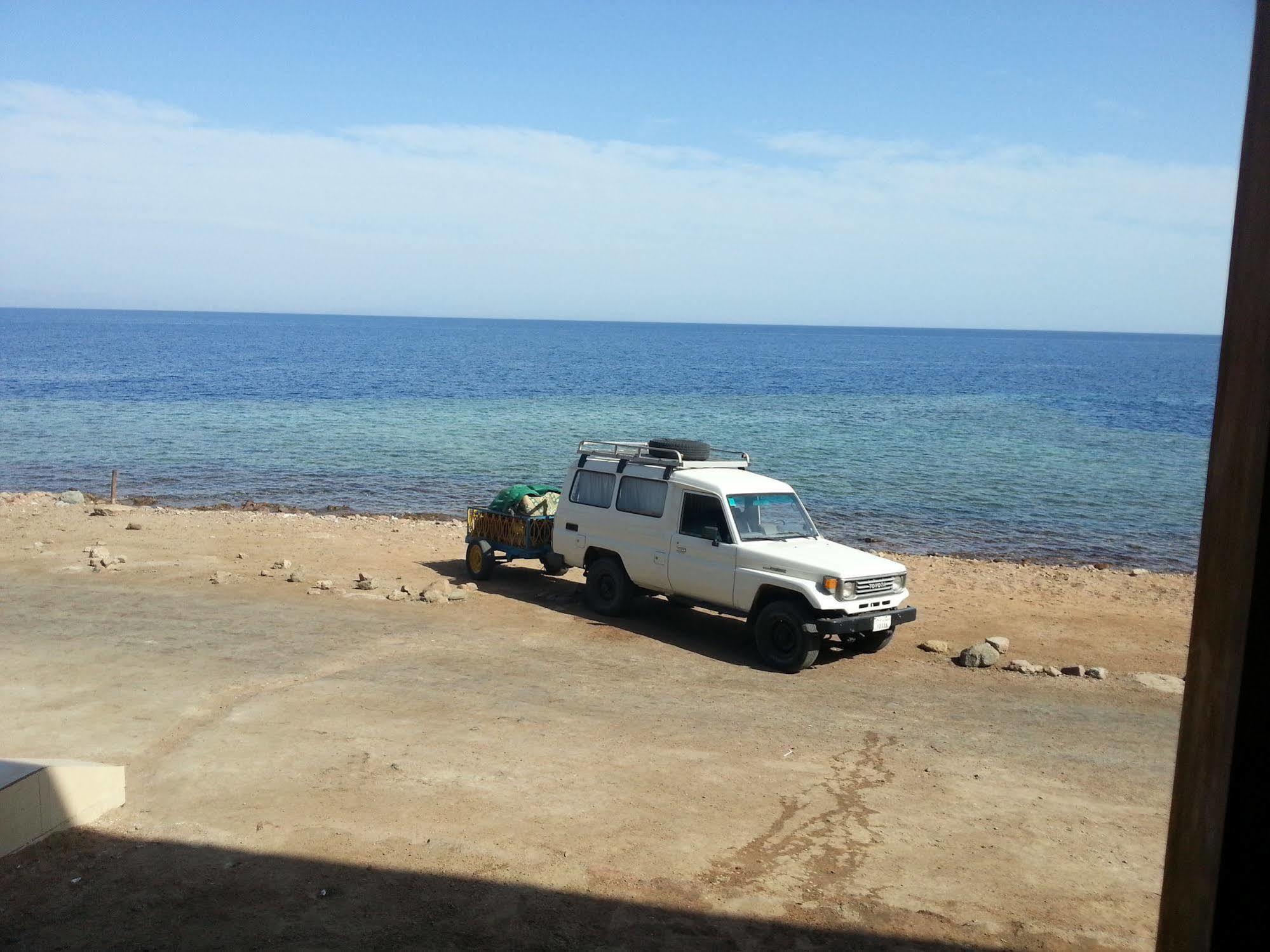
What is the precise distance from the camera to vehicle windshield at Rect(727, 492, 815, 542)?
1312 cm

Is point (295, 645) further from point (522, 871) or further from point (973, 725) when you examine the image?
point (973, 725)

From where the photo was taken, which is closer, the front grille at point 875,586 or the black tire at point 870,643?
the front grille at point 875,586

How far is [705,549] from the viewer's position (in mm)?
13156

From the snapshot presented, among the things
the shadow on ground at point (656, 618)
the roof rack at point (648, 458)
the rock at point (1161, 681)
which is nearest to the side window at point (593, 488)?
the roof rack at point (648, 458)

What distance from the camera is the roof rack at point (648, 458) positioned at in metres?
14.1

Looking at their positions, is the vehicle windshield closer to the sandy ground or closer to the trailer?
the sandy ground

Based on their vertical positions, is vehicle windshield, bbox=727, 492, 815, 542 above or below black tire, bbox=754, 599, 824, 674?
above

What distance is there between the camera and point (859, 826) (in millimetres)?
7906

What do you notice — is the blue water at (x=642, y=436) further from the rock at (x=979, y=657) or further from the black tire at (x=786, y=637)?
the black tire at (x=786, y=637)

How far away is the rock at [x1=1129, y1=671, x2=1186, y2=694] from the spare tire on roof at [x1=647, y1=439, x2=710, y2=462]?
19.7ft

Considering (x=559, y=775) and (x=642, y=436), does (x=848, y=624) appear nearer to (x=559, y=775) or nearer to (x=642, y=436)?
(x=559, y=775)

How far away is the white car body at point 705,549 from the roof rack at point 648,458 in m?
0.02

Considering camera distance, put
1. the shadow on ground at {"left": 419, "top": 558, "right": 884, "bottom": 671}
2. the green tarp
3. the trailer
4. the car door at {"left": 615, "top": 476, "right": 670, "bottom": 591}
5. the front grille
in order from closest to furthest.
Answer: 1. the front grille
2. the shadow on ground at {"left": 419, "top": 558, "right": 884, "bottom": 671}
3. the car door at {"left": 615, "top": 476, "right": 670, "bottom": 591}
4. the trailer
5. the green tarp

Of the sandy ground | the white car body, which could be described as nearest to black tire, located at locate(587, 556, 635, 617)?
the white car body
